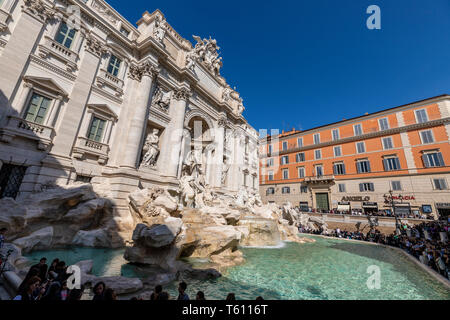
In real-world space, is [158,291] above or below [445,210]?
below

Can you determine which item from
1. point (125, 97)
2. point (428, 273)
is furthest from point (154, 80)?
point (428, 273)

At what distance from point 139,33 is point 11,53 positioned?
27.2 feet

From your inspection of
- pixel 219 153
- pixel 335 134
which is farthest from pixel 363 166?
pixel 219 153

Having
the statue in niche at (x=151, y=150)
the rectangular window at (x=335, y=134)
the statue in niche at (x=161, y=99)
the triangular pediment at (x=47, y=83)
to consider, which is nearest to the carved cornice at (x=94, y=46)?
the triangular pediment at (x=47, y=83)

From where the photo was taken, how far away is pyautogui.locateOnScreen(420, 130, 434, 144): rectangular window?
2157 cm

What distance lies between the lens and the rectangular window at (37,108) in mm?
9039

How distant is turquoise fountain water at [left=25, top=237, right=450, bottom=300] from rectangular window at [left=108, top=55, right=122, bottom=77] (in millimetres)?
10966

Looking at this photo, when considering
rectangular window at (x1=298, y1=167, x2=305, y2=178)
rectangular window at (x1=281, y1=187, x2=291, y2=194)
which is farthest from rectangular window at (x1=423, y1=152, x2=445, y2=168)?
rectangular window at (x1=281, y1=187, x2=291, y2=194)

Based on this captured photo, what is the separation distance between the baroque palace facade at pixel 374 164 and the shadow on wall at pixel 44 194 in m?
26.6

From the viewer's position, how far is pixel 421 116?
2261cm

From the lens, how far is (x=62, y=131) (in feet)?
32.0

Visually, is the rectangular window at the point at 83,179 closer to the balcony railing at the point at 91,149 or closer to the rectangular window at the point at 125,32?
the balcony railing at the point at 91,149

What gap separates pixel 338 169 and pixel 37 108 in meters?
31.6
